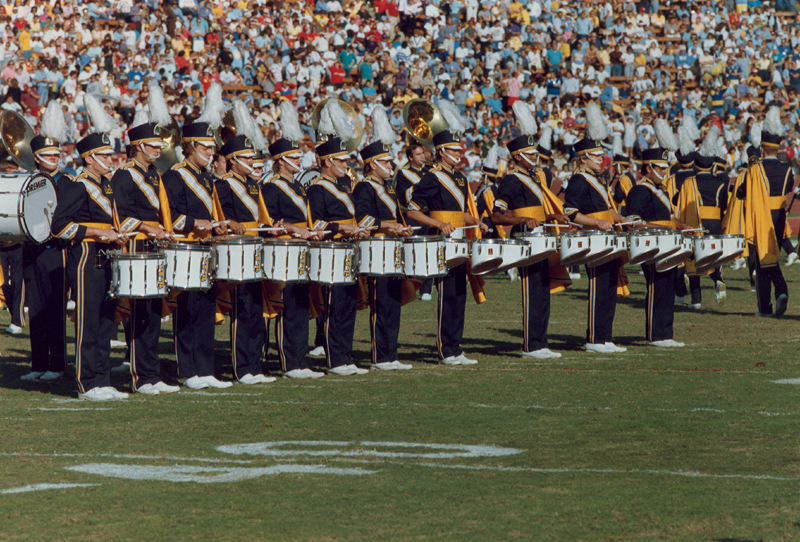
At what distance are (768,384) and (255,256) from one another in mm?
4116

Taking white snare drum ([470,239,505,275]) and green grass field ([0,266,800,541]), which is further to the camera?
white snare drum ([470,239,505,275])

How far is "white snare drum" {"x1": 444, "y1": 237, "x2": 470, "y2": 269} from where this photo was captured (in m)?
9.70

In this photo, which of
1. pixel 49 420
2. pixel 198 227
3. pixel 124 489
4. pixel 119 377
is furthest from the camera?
pixel 119 377

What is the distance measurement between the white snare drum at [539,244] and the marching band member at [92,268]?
3.66m

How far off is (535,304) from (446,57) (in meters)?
21.5

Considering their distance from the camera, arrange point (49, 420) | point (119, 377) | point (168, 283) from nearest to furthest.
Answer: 1. point (49, 420)
2. point (168, 283)
3. point (119, 377)

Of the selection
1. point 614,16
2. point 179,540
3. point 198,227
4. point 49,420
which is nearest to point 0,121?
point 198,227

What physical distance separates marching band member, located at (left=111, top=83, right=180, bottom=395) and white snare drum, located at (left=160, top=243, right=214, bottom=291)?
14.7 inches

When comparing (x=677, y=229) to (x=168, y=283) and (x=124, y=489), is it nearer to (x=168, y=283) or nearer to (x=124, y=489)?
(x=168, y=283)

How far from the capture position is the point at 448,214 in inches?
402

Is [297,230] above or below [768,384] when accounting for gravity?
above

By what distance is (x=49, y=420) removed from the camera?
759 cm

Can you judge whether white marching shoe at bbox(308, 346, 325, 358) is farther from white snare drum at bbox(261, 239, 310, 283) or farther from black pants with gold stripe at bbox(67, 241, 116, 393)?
black pants with gold stripe at bbox(67, 241, 116, 393)

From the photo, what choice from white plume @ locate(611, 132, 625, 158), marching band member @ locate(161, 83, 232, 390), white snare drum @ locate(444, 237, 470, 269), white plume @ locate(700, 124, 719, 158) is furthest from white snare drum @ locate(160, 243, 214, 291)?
white plume @ locate(611, 132, 625, 158)
